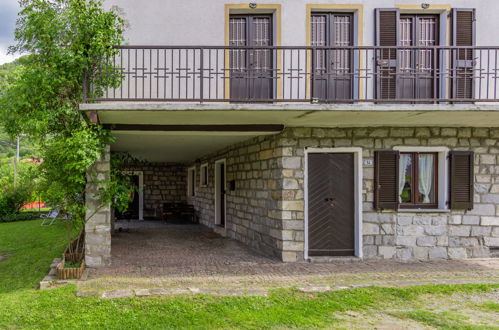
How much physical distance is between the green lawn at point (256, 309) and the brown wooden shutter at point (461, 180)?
2.20m

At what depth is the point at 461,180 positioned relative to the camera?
24.7 feet

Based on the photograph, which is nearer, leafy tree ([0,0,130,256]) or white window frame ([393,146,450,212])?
leafy tree ([0,0,130,256])

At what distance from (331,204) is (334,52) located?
2929mm

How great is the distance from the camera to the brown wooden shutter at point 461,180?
7.46m

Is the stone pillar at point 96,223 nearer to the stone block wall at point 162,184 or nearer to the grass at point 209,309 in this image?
the grass at point 209,309

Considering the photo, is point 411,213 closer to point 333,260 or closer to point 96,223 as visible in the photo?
point 333,260

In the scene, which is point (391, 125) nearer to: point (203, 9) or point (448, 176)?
point (448, 176)

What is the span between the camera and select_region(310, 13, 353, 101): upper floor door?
7496 millimetres

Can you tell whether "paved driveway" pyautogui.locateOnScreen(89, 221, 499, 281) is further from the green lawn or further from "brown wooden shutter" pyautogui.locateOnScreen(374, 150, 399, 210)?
"brown wooden shutter" pyautogui.locateOnScreen(374, 150, 399, 210)

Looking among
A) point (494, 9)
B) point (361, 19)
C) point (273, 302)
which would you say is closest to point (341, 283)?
point (273, 302)

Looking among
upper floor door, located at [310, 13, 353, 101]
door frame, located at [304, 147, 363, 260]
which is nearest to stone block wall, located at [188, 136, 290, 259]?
door frame, located at [304, 147, 363, 260]

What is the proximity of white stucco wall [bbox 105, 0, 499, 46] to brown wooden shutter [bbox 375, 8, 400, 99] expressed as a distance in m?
0.14

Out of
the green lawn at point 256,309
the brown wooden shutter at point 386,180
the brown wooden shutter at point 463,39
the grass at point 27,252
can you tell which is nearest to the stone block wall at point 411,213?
the brown wooden shutter at point 386,180

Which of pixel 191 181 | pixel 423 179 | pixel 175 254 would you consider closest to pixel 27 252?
pixel 175 254
